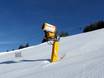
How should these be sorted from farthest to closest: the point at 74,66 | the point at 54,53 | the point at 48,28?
the point at 48,28
the point at 54,53
the point at 74,66

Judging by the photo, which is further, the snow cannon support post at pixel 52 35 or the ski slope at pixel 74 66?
the snow cannon support post at pixel 52 35

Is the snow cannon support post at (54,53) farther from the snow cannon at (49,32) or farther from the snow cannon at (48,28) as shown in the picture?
the snow cannon at (48,28)

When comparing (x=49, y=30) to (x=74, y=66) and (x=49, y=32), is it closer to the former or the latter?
(x=49, y=32)

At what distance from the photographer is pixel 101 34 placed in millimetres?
12859

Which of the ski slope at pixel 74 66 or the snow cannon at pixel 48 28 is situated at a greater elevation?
the snow cannon at pixel 48 28

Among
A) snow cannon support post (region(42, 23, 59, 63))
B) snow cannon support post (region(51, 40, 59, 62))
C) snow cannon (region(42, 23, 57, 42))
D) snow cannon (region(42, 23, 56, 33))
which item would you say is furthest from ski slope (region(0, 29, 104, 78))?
snow cannon (region(42, 23, 56, 33))

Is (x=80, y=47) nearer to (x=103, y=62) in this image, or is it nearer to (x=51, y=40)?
(x=51, y=40)

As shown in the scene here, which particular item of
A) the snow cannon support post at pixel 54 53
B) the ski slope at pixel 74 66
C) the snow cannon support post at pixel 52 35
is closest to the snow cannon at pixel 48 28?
the snow cannon support post at pixel 52 35

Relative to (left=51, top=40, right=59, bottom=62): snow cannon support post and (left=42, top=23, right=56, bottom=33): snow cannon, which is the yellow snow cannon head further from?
(left=51, top=40, right=59, bottom=62): snow cannon support post

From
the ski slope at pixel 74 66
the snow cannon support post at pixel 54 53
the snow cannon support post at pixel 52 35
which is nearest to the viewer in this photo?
the ski slope at pixel 74 66

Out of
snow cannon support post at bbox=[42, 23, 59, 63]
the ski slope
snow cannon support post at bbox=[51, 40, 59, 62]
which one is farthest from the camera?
snow cannon support post at bbox=[42, 23, 59, 63]

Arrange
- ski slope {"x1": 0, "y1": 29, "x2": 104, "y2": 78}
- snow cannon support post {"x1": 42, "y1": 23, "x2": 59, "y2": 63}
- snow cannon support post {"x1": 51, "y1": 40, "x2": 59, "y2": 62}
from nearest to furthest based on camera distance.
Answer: ski slope {"x1": 0, "y1": 29, "x2": 104, "y2": 78}, snow cannon support post {"x1": 51, "y1": 40, "x2": 59, "y2": 62}, snow cannon support post {"x1": 42, "y1": 23, "x2": 59, "y2": 63}

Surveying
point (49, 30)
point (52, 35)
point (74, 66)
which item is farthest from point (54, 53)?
point (74, 66)

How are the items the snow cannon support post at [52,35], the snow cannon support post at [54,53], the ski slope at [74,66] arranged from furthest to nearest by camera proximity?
the snow cannon support post at [52,35]
the snow cannon support post at [54,53]
the ski slope at [74,66]
